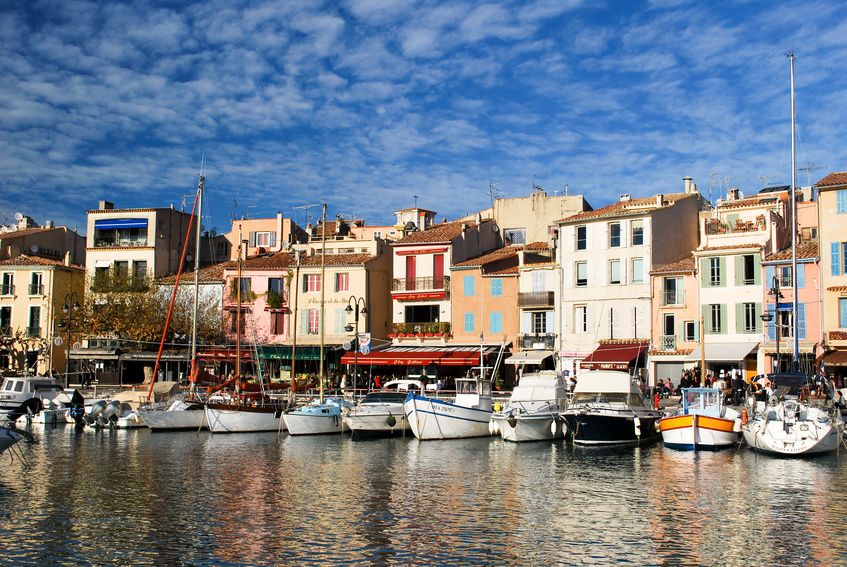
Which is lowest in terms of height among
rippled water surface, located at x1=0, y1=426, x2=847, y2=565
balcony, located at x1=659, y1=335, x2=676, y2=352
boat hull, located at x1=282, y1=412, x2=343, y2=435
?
rippled water surface, located at x1=0, y1=426, x2=847, y2=565

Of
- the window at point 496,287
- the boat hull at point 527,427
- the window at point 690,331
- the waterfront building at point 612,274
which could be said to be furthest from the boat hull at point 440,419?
the window at point 496,287

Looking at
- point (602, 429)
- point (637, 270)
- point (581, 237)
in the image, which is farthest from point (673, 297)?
point (602, 429)

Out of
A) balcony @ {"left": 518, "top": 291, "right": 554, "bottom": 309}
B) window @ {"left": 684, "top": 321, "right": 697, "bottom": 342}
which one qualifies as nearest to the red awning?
window @ {"left": 684, "top": 321, "right": 697, "bottom": 342}

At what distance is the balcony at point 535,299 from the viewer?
60625 mm

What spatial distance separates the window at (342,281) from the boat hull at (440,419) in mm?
23090

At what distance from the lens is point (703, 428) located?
38312mm

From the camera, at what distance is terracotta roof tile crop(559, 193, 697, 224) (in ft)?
191

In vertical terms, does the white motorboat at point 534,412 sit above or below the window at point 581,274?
below

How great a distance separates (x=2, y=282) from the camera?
7456 centimetres

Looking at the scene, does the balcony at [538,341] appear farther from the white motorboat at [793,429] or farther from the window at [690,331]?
the white motorboat at [793,429]

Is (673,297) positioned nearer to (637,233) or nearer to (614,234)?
(637,233)

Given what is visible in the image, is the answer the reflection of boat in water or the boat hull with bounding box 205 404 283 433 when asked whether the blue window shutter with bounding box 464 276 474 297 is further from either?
the reflection of boat in water

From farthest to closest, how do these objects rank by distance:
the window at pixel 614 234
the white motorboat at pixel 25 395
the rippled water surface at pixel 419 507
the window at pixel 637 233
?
the window at pixel 614 234 → the window at pixel 637 233 → the white motorboat at pixel 25 395 → the rippled water surface at pixel 419 507

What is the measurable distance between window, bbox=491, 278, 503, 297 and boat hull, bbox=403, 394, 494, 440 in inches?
722
